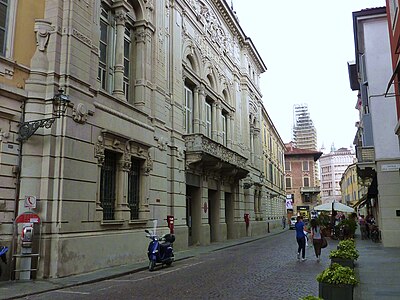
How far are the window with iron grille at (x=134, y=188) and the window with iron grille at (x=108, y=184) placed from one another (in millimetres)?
1152

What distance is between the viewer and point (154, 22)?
64.1 feet

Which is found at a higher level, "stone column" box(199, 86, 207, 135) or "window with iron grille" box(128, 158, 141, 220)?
"stone column" box(199, 86, 207, 135)

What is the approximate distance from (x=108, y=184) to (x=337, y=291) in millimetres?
10451

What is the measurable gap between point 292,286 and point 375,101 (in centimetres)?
1505

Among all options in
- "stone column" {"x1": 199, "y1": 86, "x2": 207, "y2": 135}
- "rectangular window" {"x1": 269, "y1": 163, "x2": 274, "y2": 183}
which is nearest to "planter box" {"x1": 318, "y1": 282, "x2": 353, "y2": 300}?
"stone column" {"x1": 199, "y1": 86, "x2": 207, "y2": 135}

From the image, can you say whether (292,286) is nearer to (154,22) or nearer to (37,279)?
(37,279)

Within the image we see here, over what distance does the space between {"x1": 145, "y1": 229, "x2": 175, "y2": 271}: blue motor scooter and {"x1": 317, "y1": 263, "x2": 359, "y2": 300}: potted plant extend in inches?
318

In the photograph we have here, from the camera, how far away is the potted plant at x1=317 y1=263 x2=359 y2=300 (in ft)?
21.3

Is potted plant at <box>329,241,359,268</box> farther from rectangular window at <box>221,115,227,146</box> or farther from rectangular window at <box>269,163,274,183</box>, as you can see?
rectangular window at <box>269,163,274,183</box>

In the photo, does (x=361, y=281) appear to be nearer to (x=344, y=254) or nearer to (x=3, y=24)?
(x=344, y=254)

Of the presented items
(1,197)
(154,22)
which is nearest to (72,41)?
(1,197)

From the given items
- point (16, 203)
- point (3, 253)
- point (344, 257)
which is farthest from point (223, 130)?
point (3, 253)

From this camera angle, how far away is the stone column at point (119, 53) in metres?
16.4

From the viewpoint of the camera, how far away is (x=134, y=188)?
56.3ft
